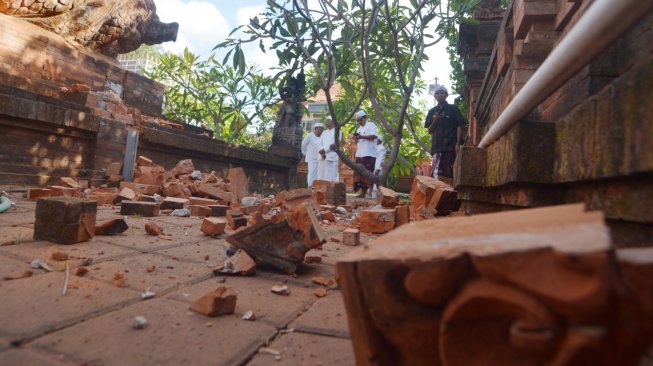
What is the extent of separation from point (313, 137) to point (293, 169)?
106 centimetres

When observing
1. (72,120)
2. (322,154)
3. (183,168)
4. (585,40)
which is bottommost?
(183,168)

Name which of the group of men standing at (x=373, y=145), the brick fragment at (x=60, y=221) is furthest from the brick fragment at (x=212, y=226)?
the group of men standing at (x=373, y=145)

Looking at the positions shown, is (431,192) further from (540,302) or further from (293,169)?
(293,169)

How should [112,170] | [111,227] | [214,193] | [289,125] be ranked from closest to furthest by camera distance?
[111,227] → [214,193] → [112,170] → [289,125]

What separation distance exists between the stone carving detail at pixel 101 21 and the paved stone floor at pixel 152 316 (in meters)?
6.26

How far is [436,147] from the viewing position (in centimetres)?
630

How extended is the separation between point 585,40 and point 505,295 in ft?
2.38

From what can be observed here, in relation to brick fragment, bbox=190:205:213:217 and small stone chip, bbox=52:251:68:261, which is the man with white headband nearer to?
brick fragment, bbox=190:205:213:217

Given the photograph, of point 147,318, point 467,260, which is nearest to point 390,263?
point 467,260

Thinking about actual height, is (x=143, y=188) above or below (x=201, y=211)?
above

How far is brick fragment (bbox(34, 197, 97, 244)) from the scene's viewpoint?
6.21ft

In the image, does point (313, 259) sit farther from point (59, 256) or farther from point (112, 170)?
point (112, 170)

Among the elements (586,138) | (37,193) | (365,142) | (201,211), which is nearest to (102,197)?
(37,193)

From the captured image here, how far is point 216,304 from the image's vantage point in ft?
3.76
